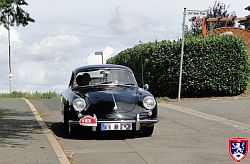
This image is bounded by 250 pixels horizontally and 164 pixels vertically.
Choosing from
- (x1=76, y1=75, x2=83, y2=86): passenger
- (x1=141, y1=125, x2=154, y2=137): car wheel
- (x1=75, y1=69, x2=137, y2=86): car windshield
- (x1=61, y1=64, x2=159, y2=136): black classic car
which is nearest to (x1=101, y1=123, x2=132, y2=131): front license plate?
(x1=61, y1=64, x2=159, y2=136): black classic car

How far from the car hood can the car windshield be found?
2.14 feet

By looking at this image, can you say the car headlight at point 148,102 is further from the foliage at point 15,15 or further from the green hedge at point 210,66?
the green hedge at point 210,66

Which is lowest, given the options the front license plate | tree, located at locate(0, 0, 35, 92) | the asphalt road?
the asphalt road

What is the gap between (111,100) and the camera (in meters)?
9.64

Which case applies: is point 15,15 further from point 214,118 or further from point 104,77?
point 214,118

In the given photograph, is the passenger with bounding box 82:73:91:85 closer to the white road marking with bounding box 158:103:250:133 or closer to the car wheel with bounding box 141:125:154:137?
the car wheel with bounding box 141:125:154:137

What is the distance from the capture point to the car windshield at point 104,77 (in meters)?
10.8

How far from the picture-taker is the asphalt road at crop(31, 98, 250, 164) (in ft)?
24.9

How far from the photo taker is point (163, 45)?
21672mm

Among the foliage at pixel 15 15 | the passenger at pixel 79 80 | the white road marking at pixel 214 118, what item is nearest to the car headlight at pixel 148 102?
the passenger at pixel 79 80

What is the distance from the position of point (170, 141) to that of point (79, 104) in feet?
6.33

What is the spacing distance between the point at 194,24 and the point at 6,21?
85.3 feet

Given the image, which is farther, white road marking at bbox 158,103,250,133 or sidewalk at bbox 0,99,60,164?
white road marking at bbox 158,103,250,133

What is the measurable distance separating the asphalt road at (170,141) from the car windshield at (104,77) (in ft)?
3.82
